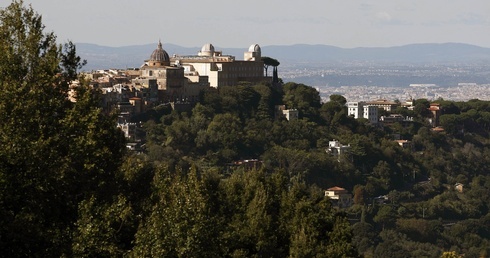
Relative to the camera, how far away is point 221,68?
58344mm

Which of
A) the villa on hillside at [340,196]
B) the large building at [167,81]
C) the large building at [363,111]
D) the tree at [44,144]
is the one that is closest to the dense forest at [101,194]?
the tree at [44,144]

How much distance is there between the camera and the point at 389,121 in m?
72.1

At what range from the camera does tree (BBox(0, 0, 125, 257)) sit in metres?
13.5

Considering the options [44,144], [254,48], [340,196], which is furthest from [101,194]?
[254,48]

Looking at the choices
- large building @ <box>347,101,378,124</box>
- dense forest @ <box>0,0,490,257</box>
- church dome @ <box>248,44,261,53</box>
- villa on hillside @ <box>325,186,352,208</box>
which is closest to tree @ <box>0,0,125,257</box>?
dense forest @ <box>0,0,490,257</box>

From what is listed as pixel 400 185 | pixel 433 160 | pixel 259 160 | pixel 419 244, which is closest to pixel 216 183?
pixel 419 244

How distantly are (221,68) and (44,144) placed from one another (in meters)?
44.7

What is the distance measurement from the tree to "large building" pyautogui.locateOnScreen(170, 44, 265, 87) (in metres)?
41.3

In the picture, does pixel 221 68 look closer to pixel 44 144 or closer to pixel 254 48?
pixel 254 48

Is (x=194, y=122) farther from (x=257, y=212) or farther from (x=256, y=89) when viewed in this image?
(x=257, y=212)

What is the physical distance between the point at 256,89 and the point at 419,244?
13.0 metres

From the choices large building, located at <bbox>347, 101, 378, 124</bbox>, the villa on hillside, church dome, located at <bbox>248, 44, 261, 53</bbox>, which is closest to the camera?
the villa on hillside

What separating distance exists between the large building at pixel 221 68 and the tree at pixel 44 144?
41.3 m

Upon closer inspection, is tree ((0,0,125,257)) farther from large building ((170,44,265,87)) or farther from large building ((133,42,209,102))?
large building ((170,44,265,87))
